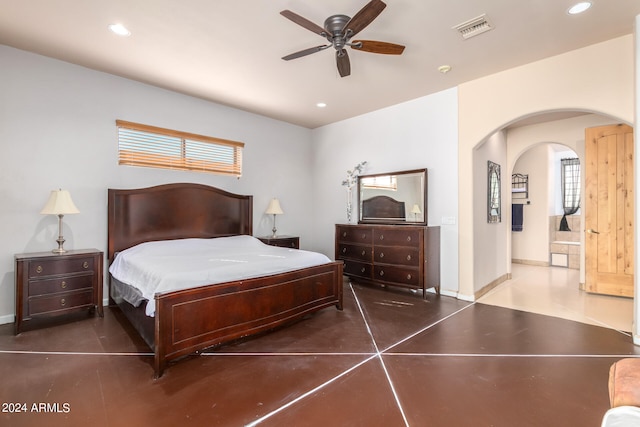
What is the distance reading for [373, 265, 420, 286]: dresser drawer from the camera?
425cm

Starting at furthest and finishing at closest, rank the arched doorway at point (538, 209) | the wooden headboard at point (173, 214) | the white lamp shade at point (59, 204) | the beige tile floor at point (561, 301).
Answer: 1. the arched doorway at point (538, 209)
2. the wooden headboard at point (173, 214)
3. the beige tile floor at point (561, 301)
4. the white lamp shade at point (59, 204)

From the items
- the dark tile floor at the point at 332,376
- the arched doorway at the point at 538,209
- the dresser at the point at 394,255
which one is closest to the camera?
the dark tile floor at the point at 332,376

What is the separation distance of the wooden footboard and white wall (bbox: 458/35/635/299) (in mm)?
2161

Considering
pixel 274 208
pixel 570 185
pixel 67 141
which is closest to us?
pixel 67 141

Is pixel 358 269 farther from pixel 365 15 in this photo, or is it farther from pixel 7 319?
pixel 7 319

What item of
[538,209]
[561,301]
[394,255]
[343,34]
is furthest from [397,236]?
[538,209]

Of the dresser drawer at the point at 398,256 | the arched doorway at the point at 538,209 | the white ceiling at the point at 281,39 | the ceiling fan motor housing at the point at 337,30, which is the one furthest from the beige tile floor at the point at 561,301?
the ceiling fan motor housing at the point at 337,30

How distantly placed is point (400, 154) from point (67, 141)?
446 cm

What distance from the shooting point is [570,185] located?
7.43m

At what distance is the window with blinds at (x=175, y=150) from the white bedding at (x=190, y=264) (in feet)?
3.89

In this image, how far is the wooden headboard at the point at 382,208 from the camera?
4.95m

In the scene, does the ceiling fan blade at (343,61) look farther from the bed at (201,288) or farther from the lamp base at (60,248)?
the lamp base at (60,248)

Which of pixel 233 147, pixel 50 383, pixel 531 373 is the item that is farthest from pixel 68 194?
pixel 531 373

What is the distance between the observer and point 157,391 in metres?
2.08
